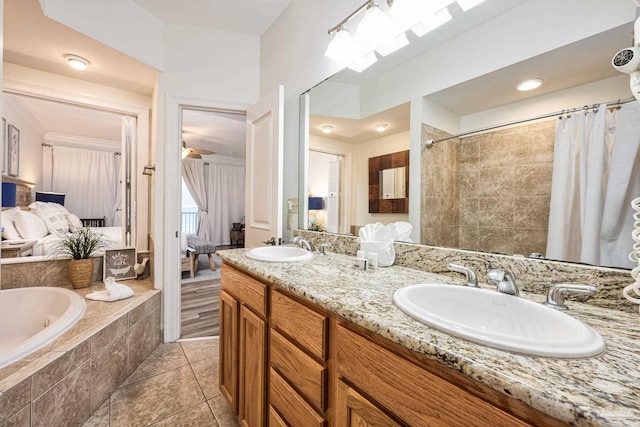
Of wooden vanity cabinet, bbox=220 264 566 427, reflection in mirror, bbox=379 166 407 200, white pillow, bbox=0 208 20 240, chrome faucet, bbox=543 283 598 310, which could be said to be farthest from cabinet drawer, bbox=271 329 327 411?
white pillow, bbox=0 208 20 240

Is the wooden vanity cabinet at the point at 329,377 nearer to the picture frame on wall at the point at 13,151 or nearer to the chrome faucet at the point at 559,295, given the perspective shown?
the chrome faucet at the point at 559,295

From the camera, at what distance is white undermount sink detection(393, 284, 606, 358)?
0.46 meters

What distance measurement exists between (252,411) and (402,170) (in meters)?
1.27

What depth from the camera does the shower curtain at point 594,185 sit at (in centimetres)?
74

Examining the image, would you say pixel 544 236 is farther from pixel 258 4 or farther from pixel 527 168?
pixel 258 4

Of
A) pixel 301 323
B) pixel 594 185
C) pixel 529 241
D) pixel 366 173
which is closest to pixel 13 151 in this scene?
pixel 366 173

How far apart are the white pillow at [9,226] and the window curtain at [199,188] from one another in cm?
388

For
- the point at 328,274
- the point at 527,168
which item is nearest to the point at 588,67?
the point at 527,168

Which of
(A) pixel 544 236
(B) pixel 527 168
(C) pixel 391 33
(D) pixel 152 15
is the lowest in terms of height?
(A) pixel 544 236

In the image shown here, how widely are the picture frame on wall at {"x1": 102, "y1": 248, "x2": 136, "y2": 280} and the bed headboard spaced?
175cm

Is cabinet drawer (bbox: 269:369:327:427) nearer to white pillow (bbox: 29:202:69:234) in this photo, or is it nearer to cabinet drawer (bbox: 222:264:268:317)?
cabinet drawer (bbox: 222:264:268:317)

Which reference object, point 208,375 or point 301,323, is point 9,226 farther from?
point 301,323

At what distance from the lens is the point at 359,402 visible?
637mm

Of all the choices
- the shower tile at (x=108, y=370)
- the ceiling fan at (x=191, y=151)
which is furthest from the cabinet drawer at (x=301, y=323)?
the ceiling fan at (x=191, y=151)
